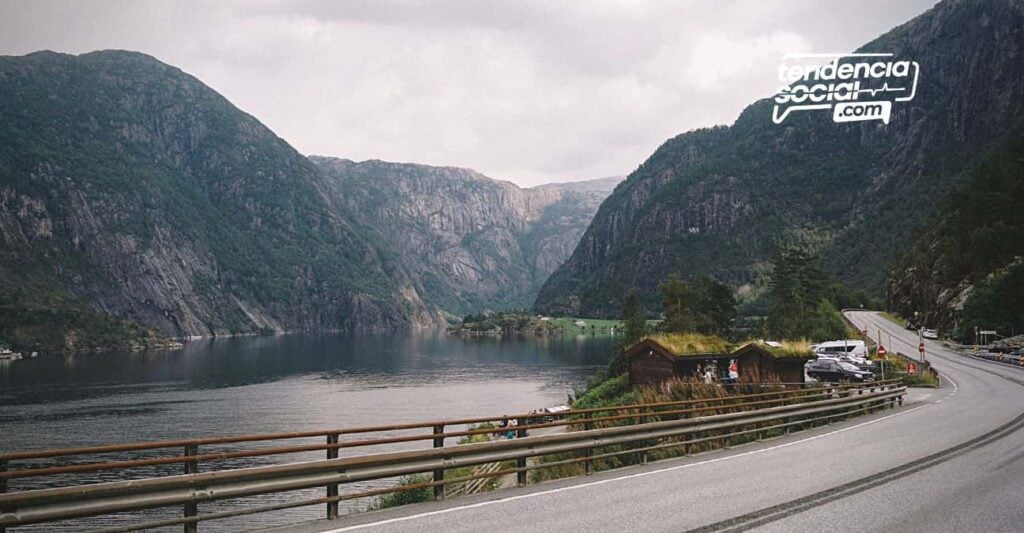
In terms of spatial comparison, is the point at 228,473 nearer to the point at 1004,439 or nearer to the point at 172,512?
the point at 1004,439

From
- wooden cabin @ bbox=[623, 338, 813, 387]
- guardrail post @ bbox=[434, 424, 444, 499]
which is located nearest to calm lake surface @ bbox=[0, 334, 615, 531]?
wooden cabin @ bbox=[623, 338, 813, 387]

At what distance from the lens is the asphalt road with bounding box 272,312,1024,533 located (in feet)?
35.1

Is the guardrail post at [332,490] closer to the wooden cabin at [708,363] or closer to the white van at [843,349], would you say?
the wooden cabin at [708,363]

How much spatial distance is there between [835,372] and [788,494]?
40535mm

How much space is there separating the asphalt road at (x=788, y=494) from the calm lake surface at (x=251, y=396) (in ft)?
69.0

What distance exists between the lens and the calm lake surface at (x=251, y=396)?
65.9 metres

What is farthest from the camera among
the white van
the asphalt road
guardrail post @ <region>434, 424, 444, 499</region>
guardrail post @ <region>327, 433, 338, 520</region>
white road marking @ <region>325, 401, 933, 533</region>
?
the white van

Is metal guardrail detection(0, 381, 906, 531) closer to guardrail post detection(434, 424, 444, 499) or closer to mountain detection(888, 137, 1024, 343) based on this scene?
guardrail post detection(434, 424, 444, 499)

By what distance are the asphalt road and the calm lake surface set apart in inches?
828

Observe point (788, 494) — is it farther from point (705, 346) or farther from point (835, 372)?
point (835, 372)

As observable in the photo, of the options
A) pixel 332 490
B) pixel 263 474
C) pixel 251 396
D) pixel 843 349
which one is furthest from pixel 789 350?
pixel 251 396

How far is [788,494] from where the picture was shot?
12.7 m

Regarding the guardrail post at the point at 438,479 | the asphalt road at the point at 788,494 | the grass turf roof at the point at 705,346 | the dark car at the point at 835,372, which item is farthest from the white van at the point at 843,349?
the guardrail post at the point at 438,479

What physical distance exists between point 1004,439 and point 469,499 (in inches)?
630
